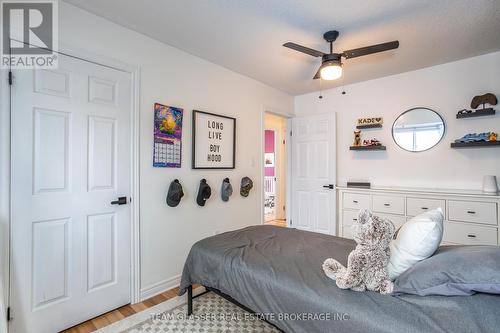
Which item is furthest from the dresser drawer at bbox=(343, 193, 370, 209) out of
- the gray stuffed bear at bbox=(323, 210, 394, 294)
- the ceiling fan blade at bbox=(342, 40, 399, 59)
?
the gray stuffed bear at bbox=(323, 210, 394, 294)

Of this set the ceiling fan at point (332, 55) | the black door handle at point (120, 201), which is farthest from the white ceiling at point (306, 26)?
the black door handle at point (120, 201)

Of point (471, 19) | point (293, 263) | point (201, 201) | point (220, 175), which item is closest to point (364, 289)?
point (293, 263)

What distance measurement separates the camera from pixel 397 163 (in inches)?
132

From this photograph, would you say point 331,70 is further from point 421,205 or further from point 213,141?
point 421,205

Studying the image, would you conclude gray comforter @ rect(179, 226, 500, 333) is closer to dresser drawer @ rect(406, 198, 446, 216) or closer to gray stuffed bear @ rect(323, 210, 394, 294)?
gray stuffed bear @ rect(323, 210, 394, 294)

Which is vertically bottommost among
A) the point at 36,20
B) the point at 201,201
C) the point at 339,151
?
the point at 201,201

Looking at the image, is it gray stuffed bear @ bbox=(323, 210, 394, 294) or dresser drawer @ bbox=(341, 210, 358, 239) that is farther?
dresser drawer @ bbox=(341, 210, 358, 239)

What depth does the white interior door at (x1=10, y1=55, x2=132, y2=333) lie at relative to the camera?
169 centimetres

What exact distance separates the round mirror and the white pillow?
7.41 feet

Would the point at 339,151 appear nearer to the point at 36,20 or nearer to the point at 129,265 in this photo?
the point at 129,265

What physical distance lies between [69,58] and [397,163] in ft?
12.5

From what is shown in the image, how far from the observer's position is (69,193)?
74.0 inches

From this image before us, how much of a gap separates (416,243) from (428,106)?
2648mm

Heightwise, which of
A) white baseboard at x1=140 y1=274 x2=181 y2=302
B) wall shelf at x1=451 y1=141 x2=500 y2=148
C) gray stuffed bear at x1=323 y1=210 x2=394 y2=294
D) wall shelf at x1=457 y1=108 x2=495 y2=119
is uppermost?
wall shelf at x1=457 y1=108 x2=495 y2=119
